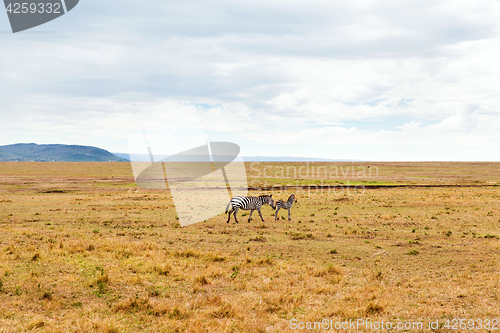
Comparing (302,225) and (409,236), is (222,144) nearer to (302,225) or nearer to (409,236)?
(302,225)

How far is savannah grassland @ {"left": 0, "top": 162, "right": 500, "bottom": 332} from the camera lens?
998cm

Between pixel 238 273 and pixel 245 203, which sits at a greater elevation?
pixel 245 203

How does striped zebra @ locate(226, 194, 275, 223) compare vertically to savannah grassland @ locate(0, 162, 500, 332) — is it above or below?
above

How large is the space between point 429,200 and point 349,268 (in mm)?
30045

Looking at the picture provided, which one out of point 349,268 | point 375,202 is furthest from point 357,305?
point 375,202

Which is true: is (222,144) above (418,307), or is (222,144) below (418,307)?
above

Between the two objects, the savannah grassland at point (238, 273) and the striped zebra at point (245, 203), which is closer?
the savannah grassland at point (238, 273)

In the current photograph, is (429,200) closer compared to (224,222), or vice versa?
(224,222)

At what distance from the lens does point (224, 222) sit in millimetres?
27609

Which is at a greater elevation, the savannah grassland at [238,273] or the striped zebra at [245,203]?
the striped zebra at [245,203]

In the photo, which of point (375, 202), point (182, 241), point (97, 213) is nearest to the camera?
point (182, 241)

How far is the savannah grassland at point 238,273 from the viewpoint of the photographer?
9.98 meters

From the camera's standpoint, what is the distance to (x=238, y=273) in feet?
46.9

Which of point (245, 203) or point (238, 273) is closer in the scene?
point (238, 273)
